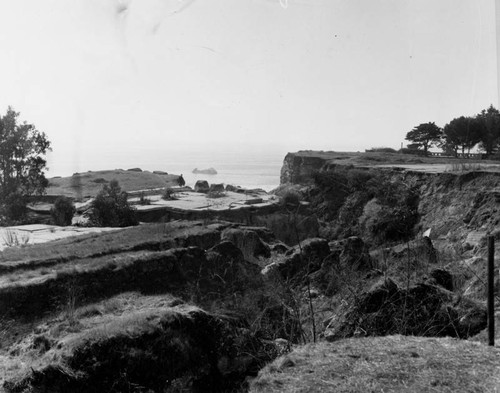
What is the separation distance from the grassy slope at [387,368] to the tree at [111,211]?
42.9 feet

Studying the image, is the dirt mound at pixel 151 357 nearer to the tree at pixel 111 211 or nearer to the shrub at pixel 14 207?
the tree at pixel 111 211

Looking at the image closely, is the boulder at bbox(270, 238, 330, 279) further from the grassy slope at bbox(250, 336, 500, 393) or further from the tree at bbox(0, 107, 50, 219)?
the tree at bbox(0, 107, 50, 219)

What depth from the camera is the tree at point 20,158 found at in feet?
83.1

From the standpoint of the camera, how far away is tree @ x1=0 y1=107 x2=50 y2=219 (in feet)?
83.1

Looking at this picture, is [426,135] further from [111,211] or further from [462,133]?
[111,211]

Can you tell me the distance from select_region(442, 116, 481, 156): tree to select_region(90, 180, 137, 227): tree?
26638 mm

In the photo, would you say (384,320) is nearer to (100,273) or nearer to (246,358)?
(246,358)

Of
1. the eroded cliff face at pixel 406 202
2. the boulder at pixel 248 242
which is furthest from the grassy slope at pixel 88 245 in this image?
the eroded cliff face at pixel 406 202

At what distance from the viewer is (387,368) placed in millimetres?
→ 5250

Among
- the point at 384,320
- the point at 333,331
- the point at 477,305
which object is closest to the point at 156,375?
the point at 333,331

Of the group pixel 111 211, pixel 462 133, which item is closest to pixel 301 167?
pixel 462 133

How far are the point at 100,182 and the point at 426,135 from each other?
26019 mm

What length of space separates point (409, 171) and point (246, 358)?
61.5 feet

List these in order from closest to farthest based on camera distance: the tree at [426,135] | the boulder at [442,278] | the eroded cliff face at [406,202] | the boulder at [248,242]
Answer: the boulder at [442,278] < the boulder at [248,242] < the eroded cliff face at [406,202] < the tree at [426,135]
